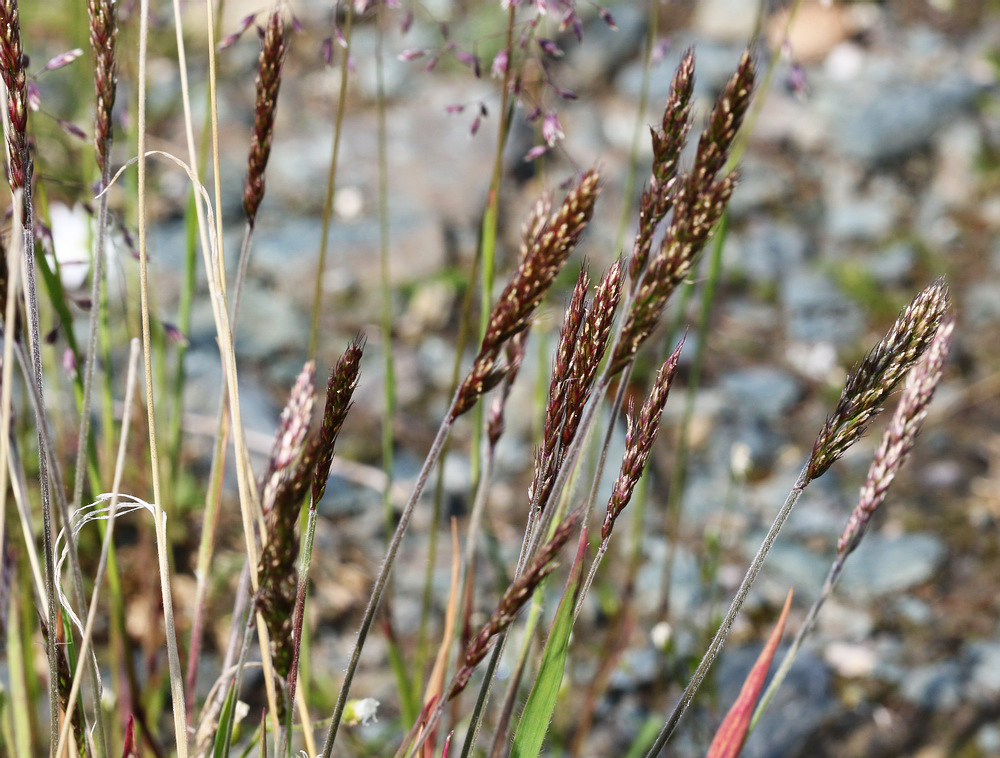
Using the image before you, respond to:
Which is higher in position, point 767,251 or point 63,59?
point 767,251

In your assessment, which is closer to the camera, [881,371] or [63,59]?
[881,371]

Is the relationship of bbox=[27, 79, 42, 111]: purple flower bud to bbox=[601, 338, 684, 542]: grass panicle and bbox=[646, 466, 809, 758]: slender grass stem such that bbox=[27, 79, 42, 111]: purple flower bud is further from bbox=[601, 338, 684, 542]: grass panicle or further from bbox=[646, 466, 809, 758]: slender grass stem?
bbox=[646, 466, 809, 758]: slender grass stem

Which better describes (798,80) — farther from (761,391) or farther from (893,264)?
(893,264)

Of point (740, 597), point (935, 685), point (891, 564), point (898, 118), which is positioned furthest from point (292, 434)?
point (898, 118)

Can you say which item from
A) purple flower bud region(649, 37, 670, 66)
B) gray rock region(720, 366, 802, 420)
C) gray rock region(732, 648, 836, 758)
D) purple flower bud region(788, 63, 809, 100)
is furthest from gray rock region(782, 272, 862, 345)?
purple flower bud region(649, 37, 670, 66)

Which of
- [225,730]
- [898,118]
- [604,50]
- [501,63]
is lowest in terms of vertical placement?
[225,730]

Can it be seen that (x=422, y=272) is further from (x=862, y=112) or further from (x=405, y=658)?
(x=862, y=112)
